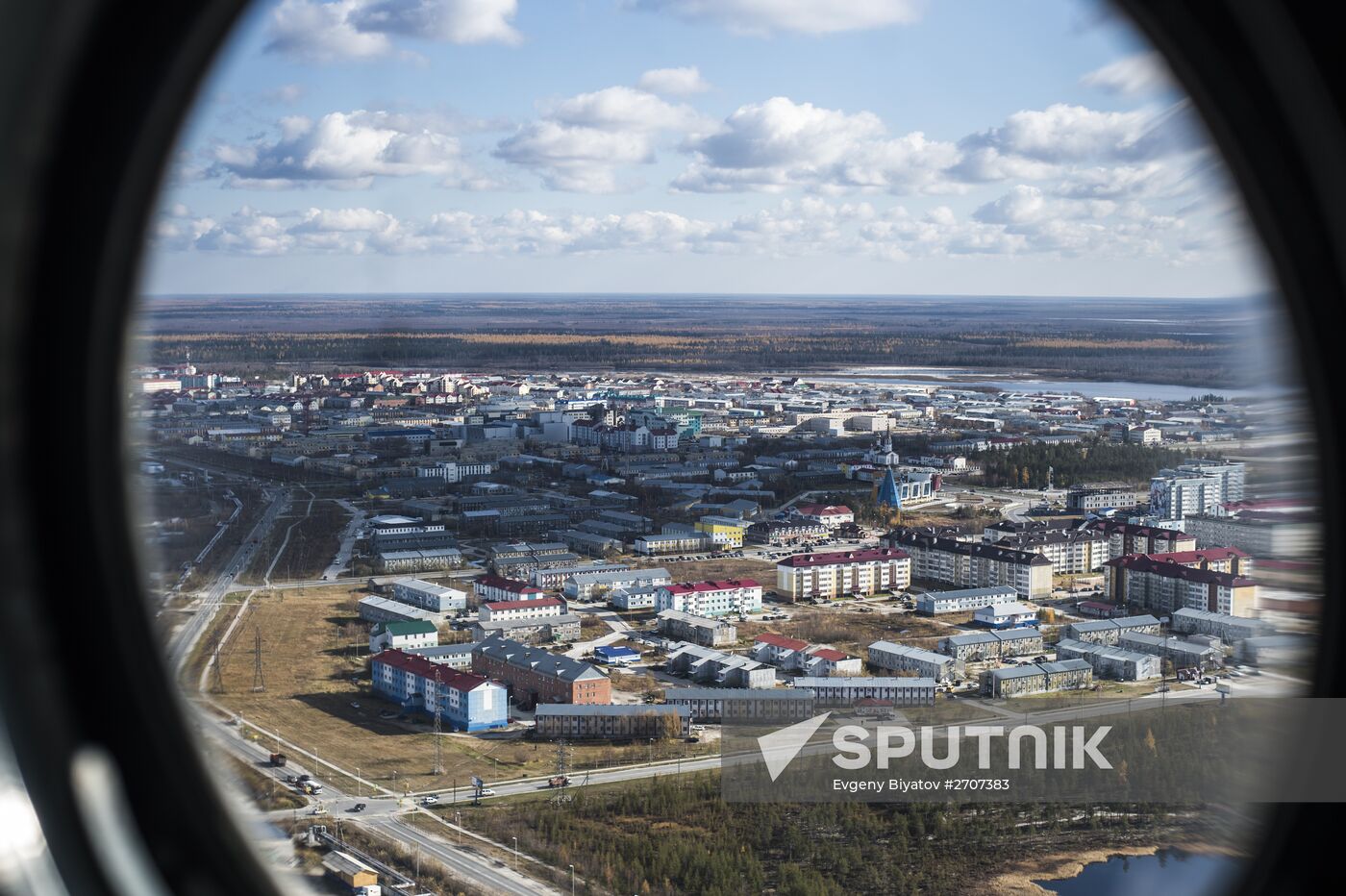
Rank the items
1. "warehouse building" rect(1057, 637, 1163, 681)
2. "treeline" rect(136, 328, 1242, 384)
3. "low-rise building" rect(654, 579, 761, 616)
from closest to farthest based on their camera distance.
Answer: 1. "warehouse building" rect(1057, 637, 1163, 681)
2. "low-rise building" rect(654, 579, 761, 616)
3. "treeline" rect(136, 328, 1242, 384)

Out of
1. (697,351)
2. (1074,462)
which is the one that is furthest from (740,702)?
(697,351)

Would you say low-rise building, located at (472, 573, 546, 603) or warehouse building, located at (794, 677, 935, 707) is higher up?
low-rise building, located at (472, 573, 546, 603)

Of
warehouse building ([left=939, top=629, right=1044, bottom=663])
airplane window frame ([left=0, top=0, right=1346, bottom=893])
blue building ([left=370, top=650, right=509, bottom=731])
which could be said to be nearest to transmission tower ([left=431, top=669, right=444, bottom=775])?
blue building ([left=370, top=650, right=509, bottom=731])

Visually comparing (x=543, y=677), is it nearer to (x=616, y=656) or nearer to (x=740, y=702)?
(x=616, y=656)

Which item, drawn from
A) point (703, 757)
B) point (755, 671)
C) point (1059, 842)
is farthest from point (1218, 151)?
point (755, 671)

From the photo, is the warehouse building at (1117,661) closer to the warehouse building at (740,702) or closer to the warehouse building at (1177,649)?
the warehouse building at (1177,649)

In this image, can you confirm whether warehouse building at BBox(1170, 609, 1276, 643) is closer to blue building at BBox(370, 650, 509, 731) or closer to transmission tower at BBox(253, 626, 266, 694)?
blue building at BBox(370, 650, 509, 731)
